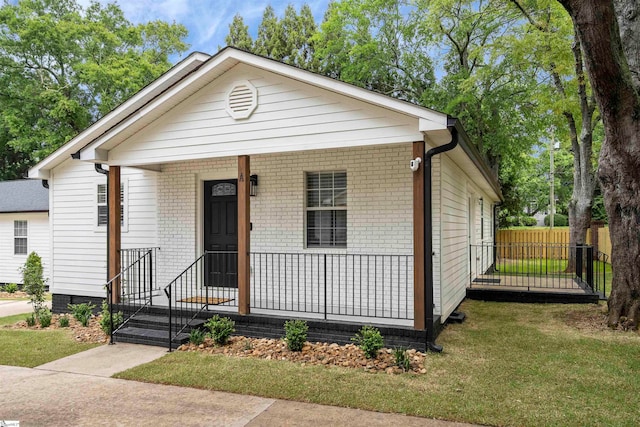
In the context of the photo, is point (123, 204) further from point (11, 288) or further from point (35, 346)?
point (11, 288)

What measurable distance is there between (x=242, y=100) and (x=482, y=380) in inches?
198

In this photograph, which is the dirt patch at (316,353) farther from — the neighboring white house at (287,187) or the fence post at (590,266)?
the fence post at (590,266)

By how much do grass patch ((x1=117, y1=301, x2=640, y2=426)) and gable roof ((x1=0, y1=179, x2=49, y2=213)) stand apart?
1195cm

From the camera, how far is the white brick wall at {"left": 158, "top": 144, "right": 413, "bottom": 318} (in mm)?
7070

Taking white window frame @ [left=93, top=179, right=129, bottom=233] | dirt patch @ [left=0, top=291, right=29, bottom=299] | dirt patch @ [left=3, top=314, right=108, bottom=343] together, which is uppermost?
white window frame @ [left=93, top=179, right=129, bottom=233]

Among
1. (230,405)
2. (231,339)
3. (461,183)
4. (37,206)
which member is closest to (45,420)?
(230,405)

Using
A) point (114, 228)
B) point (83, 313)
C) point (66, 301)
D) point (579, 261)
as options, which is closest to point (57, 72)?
point (66, 301)

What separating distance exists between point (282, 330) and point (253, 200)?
2525 millimetres

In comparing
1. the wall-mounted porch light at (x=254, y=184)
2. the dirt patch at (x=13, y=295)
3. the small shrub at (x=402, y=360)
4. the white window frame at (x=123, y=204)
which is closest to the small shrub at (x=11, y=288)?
the dirt patch at (x=13, y=295)

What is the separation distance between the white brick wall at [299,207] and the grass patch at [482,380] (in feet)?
4.67

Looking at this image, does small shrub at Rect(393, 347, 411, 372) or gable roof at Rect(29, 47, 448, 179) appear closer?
small shrub at Rect(393, 347, 411, 372)

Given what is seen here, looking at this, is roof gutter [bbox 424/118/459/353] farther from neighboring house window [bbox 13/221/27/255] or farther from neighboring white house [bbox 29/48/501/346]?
neighboring house window [bbox 13/221/27/255]

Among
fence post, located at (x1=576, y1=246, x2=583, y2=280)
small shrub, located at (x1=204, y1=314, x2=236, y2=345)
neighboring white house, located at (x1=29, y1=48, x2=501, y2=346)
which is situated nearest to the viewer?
neighboring white house, located at (x1=29, y1=48, x2=501, y2=346)

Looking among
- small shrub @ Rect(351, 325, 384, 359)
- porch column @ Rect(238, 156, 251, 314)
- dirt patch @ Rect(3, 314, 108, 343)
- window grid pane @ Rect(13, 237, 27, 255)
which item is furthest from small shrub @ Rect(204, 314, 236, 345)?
window grid pane @ Rect(13, 237, 27, 255)
